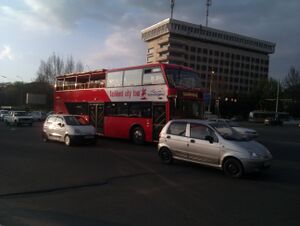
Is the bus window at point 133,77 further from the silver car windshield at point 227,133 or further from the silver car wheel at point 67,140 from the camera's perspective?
the silver car windshield at point 227,133

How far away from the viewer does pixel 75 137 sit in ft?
59.6

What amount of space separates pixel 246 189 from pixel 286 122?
82.2 metres

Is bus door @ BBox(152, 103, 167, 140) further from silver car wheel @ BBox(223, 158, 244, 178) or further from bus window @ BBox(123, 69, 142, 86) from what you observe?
silver car wheel @ BBox(223, 158, 244, 178)

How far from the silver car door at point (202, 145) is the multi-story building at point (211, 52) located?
108 m

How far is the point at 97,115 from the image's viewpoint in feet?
74.4

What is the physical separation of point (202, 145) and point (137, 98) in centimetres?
860

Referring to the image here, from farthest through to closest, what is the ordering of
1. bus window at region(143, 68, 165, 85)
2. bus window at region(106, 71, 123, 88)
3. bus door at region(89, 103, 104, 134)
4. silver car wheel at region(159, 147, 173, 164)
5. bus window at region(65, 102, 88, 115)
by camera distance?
1. bus window at region(65, 102, 88, 115)
2. bus door at region(89, 103, 104, 134)
3. bus window at region(106, 71, 123, 88)
4. bus window at region(143, 68, 165, 85)
5. silver car wheel at region(159, 147, 173, 164)

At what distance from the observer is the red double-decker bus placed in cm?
1834

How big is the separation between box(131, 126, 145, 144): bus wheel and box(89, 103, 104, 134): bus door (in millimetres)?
2927

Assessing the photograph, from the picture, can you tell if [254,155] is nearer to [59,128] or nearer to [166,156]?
[166,156]

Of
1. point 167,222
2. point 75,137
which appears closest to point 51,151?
point 75,137

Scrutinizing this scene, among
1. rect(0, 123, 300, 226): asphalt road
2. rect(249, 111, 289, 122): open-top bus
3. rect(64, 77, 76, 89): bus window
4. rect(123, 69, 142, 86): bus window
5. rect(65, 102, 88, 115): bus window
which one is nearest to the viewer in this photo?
rect(0, 123, 300, 226): asphalt road

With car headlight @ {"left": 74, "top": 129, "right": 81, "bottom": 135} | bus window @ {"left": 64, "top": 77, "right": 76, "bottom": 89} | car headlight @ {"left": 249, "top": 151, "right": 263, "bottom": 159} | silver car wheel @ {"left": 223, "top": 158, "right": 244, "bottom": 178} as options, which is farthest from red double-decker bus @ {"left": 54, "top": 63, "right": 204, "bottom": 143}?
car headlight @ {"left": 249, "top": 151, "right": 263, "bottom": 159}

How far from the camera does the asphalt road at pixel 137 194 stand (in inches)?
257
